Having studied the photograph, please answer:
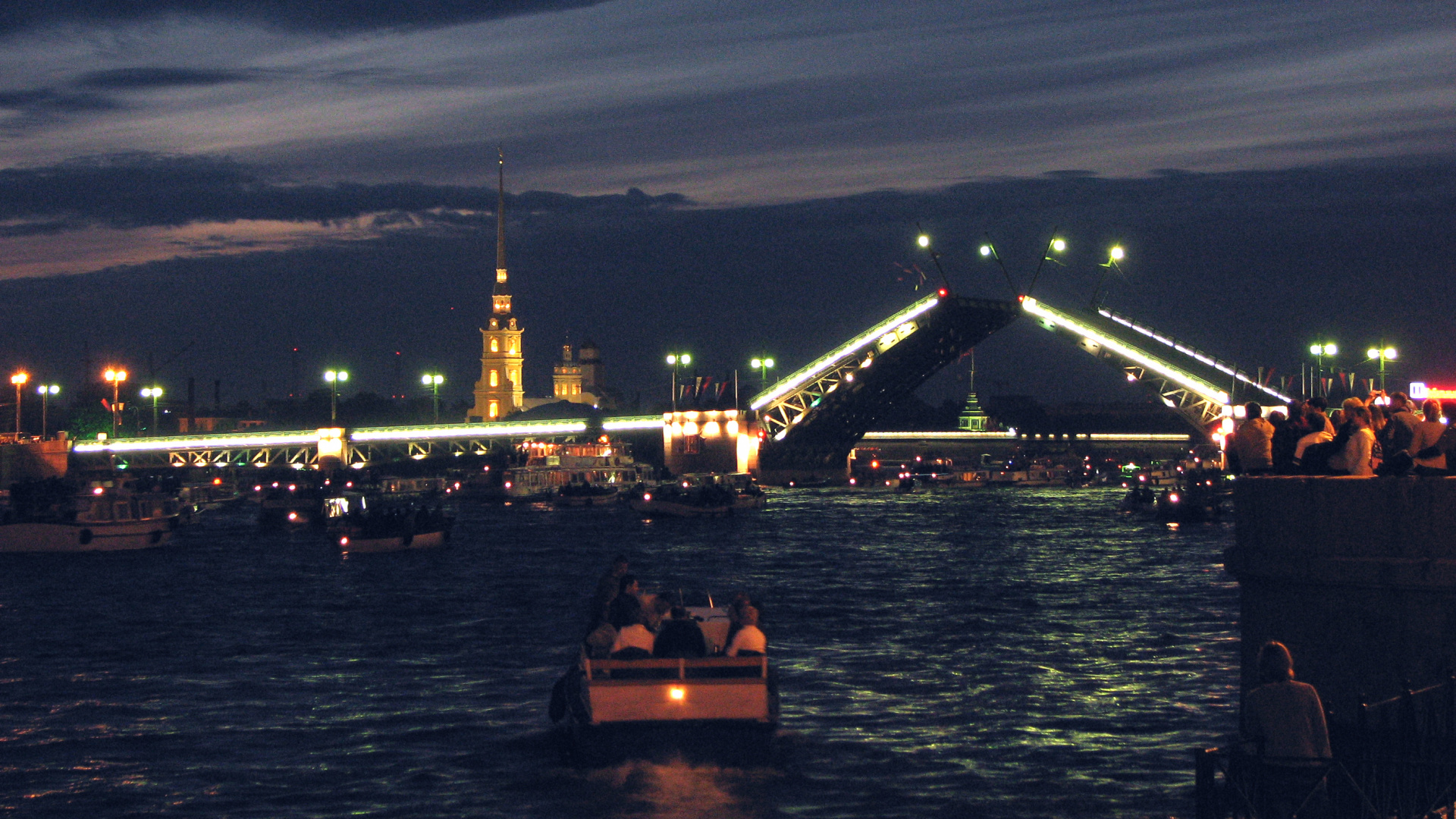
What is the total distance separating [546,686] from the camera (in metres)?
18.9

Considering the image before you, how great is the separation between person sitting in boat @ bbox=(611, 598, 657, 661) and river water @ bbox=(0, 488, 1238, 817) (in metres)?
0.85

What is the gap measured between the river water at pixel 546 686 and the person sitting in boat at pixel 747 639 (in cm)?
91

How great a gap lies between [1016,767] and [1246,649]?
405 cm

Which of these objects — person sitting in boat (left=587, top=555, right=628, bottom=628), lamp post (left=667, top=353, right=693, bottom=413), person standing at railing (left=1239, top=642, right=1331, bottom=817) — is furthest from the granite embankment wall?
lamp post (left=667, top=353, right=693, bottom=413)

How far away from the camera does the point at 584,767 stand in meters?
13.5

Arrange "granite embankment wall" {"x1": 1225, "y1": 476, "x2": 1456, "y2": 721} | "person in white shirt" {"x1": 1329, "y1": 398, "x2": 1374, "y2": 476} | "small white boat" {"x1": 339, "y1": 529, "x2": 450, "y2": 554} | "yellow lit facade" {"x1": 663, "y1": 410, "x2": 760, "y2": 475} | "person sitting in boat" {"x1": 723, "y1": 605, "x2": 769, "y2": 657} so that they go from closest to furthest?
"granite embankment wall" {"x1": 1225, "y1": 476, "x2": 1456, "y2": 721} → "person in white shirt" {"x1": 1329, "y1": 398, "x2": 1374, "y2": 476} → "person sitting in boat" {"x1": 723, "y1": 605, "x2": 769, "y2": 657} → "small white boat" {"x1": 339, "y1": 529, "x2": 450, "y2": 554} → "yellow lit facade" {"x1": 663, "y1": 410, "x2": 760, "y2": 475}

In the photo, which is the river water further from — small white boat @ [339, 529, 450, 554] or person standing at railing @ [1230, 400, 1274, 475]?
person standing at railing @ [1230, 400, 1274, 475]

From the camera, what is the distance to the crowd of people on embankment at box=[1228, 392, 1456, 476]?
10312 millimetres

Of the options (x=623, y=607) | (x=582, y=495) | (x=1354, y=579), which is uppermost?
(x=1354, y=579)

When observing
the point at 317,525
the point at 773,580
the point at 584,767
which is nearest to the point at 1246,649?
the point at 584,767

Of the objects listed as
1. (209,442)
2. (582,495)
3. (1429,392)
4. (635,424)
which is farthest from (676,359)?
(1429,392)

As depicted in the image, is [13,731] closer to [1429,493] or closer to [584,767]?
[584,767]

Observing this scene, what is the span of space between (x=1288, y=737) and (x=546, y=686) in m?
12.2

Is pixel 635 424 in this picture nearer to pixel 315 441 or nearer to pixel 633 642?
pixel 315 441
